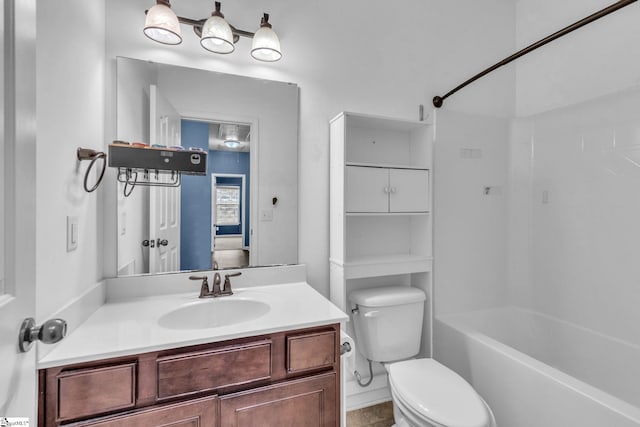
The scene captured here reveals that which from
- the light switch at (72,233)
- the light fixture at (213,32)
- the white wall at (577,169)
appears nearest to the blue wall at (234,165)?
the light fixture at (213,32)

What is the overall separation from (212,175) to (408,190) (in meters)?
1.12

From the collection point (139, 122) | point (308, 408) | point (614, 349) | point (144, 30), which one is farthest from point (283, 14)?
point (614, 349)

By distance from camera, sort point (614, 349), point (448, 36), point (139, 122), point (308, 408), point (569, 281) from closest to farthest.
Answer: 1. point (308, 408)
2. point (139, 122)
3. point (614, 349)
4. point (569, 281)
5. point (448, 36)

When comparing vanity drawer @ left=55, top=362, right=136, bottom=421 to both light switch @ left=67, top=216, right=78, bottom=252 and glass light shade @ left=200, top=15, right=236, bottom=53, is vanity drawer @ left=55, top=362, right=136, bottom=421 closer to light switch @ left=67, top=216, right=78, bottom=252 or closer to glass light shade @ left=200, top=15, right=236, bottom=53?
light switch @ left=67, top=216, right=78, bottom=252

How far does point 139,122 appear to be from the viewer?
4.69 ft

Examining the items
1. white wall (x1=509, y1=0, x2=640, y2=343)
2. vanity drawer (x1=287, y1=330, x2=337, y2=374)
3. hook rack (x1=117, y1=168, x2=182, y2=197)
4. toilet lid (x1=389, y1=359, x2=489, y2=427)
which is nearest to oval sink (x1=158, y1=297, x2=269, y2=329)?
vanity drawer (x1=287, y1=330, x2=337, y2=374)

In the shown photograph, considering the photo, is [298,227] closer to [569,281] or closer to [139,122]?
[139,122]

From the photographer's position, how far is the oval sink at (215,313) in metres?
1.29

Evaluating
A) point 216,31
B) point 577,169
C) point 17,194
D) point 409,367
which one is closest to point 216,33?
point 216,31

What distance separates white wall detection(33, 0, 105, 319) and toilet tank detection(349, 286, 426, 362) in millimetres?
1316

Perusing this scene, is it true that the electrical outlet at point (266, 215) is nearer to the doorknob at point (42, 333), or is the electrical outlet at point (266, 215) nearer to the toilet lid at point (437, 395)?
the toilet lid at point (437, 395)

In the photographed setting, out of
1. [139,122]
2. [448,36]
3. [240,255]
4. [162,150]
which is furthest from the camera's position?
[448,36]

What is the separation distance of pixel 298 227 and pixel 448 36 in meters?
1.74

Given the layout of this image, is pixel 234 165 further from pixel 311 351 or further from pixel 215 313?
pixel 311 351
